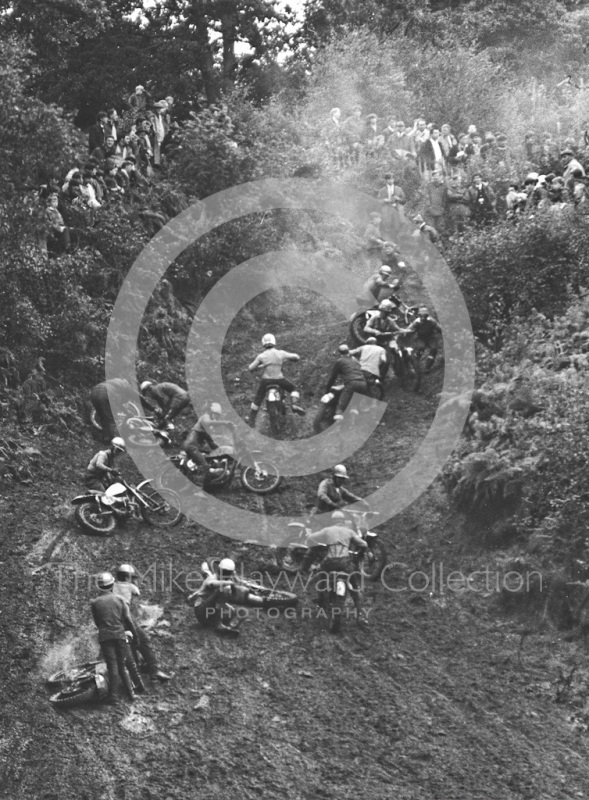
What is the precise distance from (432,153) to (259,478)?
19.3m

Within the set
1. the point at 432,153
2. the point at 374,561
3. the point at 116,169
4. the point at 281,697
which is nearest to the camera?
the point at 281,697

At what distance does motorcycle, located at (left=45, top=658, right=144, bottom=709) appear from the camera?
49.4 feet

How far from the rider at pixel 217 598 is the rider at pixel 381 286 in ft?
38.9

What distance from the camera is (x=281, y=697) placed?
52.2 feet

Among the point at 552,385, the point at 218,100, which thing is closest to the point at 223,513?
the point at 552,385

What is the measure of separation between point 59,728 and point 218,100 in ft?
87.3

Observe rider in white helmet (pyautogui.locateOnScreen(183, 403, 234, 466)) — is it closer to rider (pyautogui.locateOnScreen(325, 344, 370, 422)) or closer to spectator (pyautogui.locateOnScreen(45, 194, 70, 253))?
rider (pyautogui.locateOnScreen(325, 344, 370, 422))

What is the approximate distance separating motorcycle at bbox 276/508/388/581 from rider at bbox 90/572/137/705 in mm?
4236

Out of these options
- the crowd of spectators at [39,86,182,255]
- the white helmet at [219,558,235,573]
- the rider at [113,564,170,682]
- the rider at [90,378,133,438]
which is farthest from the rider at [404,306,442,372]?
the rider at [113,564,170,682]

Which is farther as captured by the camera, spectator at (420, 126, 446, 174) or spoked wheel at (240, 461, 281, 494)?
spectator at (420, 126, 446, 174)

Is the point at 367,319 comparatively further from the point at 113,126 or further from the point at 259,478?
the point at 113,126

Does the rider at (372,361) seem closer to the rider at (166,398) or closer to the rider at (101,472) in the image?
the rider at (166,398)

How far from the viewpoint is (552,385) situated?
21.6 metres

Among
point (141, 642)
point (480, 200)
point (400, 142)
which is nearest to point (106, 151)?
point (400, 142)
